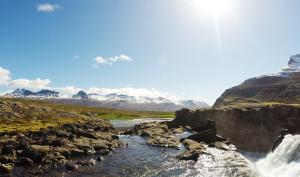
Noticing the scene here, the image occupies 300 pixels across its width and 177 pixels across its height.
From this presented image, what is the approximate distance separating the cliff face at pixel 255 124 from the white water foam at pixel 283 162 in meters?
15.8

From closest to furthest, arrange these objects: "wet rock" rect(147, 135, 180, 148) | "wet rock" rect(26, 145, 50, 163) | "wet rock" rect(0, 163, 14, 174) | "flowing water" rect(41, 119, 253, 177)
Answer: "wet rock" rect(0, 163, 14, 174), "flowing water" rect(41, 119, 253, 177), "wet rock" rect(26, 145, 50, 163), "wet rock" rect(147, 135, 180, 148)

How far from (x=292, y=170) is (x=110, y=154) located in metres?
39.0

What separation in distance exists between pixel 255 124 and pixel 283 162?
35.2 m

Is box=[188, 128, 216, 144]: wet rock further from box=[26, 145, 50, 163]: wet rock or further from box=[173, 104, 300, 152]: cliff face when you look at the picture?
box=[26, 145, 50, 163]: wet rock

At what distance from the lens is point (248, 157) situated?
77.0 meters

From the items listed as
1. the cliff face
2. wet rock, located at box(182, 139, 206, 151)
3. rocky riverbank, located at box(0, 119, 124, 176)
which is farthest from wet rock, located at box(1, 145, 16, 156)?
the cliff face

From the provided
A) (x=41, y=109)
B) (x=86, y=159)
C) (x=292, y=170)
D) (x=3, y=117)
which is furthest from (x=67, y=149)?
(x=41, y=109)

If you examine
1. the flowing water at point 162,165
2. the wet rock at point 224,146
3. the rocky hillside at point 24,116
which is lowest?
the flowing water at point 162,165

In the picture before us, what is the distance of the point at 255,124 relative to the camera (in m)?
101

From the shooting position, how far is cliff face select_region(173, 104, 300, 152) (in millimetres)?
92188

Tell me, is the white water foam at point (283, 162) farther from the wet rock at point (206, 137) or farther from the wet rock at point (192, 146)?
the wet rock at point (206, 137)

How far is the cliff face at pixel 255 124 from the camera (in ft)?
302

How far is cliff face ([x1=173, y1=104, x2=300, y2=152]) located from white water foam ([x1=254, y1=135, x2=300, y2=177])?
624 inches

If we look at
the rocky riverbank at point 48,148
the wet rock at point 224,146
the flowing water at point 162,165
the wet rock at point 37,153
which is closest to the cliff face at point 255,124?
the wet rock at point 224,146
